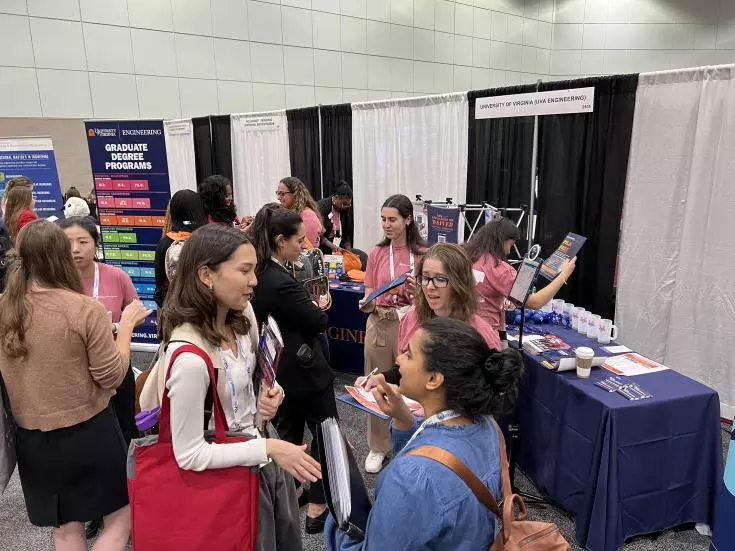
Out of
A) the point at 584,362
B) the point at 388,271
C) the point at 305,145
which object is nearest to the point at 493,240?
the point at 388,271

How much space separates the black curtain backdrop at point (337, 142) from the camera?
6.10 m

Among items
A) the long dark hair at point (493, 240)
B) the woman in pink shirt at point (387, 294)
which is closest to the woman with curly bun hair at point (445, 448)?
the long dark hair at point (493, 240)

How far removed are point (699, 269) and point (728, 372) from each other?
721 mm

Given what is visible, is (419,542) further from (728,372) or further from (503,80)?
(503,80)

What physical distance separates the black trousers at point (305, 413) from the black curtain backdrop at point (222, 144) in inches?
220

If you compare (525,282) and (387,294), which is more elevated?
(525,282)

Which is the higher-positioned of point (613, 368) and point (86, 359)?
point (86, 359)

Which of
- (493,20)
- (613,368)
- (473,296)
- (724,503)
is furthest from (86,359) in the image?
(493,20)

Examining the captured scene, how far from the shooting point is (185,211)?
330cm

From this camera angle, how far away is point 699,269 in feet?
11.2

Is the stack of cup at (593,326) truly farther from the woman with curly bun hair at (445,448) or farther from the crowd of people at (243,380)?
the woman with curly bun hair at (445,448)

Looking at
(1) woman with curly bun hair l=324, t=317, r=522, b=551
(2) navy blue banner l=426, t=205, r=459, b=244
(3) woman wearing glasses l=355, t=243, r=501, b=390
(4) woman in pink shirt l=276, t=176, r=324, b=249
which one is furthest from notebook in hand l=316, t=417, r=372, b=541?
(4) woman in pink shirt l=276, t=176, r=324, b=249

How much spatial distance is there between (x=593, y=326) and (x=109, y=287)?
2604 millimetres

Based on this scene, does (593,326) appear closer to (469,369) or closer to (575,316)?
(575,316)
